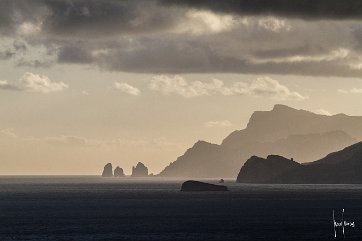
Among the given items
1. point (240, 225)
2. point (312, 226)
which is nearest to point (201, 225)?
point (240, 225)

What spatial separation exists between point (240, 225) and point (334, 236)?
36024 mm

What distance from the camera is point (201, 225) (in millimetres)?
195125

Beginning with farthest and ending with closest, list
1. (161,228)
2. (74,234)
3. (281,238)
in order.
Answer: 1. (161,228)
2. (74,234)
3. (281,238)

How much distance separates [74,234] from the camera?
6806 inches

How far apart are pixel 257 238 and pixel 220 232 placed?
612 inches

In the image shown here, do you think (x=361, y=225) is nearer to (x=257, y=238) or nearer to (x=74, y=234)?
(x=257, y=238)

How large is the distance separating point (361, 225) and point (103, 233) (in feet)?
207

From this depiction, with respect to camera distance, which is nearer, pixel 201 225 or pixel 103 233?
pixel 103 233

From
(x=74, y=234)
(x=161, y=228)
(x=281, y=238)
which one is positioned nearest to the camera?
(x=281, y=238)

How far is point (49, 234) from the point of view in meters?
174

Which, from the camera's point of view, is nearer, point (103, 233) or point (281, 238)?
point (281, 238)

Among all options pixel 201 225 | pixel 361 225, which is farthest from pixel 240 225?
pixel 361 225

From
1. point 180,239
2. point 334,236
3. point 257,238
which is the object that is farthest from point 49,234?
point 334,236

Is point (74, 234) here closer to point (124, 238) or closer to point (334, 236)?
point (124, 238)
